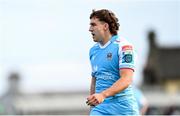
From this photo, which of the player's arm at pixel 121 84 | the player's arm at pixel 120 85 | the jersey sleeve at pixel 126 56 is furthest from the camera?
the jersey sleeve at pixel 126 56

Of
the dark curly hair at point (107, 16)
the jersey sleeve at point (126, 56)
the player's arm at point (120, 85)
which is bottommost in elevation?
the player's arm at point (120, 85)

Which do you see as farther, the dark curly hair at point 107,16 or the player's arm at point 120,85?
the dark curly hair at point 107,16

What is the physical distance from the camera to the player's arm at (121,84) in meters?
10.5

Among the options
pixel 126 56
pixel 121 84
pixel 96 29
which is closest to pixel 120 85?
pixel 121 84

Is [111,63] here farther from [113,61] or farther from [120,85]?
[120,85]

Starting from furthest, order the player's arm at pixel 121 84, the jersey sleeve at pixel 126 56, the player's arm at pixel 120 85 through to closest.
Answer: the jersey sleeve at pixel 126 56, the player's arm at pixel 121 84, the player's arm at pixel 120 85

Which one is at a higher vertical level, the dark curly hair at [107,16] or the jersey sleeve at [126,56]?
the dark curly hair at [107,16]

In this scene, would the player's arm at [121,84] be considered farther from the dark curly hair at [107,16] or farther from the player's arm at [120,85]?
the dark curly hair at [107,16]

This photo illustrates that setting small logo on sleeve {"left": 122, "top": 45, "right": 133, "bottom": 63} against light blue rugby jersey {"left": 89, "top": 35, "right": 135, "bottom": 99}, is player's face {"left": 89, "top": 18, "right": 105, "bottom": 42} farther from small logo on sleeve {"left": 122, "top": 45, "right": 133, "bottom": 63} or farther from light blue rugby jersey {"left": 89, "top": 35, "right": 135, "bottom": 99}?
small logo on sleeve {"left": 122, "top": 45, "right": 133, "bottom": 63}

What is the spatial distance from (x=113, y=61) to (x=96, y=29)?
42cm

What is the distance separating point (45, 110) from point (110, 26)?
→ 117ft

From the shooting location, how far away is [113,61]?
1085 cm

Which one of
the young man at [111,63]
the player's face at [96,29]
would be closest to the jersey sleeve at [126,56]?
the young man at [111,63]

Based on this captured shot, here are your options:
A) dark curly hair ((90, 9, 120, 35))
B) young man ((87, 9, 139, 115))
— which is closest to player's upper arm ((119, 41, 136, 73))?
young man ((87, 9, 139, 115))
